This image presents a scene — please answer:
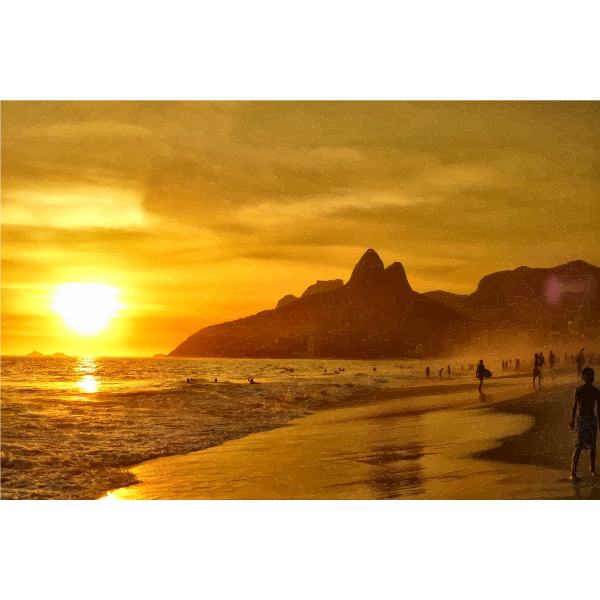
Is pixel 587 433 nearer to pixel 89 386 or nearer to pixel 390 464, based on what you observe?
pixel 390 464

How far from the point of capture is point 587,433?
21.1 feet

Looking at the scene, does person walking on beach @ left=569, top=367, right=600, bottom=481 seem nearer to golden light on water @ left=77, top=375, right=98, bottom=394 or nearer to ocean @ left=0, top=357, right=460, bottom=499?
ocean @ left=0, top=357, right=460, bottom=499

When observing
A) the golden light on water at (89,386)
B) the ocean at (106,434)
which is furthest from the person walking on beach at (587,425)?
the golden light on water at (89,386)

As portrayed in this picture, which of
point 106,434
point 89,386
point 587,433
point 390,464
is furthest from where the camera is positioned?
point 89,386

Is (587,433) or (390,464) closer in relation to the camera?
(587,433)

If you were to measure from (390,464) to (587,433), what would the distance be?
2.78 m

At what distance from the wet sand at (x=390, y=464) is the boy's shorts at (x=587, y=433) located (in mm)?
449

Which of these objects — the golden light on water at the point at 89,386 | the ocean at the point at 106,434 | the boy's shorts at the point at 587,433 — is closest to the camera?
the boy's shorts at the point at 587,433

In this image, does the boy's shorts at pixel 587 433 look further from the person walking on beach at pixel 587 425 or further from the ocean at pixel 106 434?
the ocean at pixel 106 434

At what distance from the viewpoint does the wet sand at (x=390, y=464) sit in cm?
648

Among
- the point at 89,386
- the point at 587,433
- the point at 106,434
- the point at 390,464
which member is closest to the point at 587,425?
the point at 587,433
